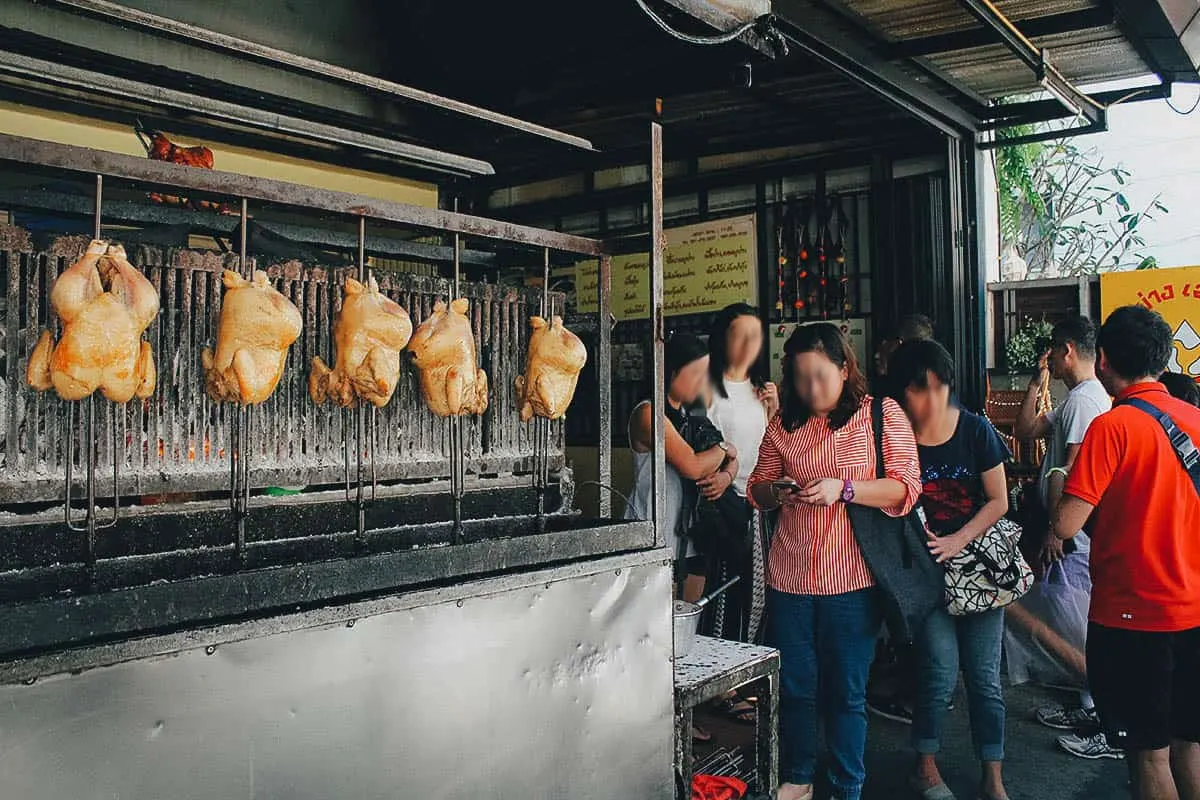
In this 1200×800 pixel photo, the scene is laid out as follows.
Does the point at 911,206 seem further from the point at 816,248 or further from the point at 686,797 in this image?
the point at 686,797

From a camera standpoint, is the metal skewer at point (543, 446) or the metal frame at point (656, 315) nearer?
the metal frame at point (656, 315)

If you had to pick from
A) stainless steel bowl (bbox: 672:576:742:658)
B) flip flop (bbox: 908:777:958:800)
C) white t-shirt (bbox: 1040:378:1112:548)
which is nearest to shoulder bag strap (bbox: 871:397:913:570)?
stainless steel bowl (bbox: 672:576:742:658)

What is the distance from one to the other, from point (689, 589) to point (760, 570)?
454 millimetres

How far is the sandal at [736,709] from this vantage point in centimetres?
516

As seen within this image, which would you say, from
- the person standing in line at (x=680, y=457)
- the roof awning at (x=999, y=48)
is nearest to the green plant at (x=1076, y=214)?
the roof awning at (x=999, y=48)

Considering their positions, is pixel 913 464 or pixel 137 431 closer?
pixel 137 431

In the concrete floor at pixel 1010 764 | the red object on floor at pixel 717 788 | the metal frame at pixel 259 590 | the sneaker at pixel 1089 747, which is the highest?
the metal frame at pixel 259 590

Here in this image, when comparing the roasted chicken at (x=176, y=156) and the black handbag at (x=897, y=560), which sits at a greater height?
the roasted chicken at (x=176, y=156)

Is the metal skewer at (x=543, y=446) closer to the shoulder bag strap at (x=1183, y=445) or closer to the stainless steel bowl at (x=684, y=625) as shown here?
the stainless steel bowl at (x=684, y=625)

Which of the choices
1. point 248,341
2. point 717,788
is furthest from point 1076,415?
point 248,341

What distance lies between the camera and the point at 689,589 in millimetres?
5062

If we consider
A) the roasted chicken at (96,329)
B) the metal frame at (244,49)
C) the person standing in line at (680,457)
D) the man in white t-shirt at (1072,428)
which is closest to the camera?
the metal frame at (244,49)

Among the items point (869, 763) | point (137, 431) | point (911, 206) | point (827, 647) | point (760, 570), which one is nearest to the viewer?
point (137, 431)

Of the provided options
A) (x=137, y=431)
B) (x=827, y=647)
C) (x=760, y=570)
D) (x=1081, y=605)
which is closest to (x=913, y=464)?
(x=827, y=647)
